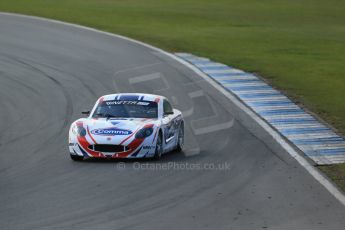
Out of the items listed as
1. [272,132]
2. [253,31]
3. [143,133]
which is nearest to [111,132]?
[143,133]

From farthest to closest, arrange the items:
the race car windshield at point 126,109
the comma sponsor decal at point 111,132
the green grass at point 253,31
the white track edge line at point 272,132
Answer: the green grass at point 253,31
the race car windshield at point 126,109
the comma sponsor decal at point 111,132
the white track edge line at point 272,132

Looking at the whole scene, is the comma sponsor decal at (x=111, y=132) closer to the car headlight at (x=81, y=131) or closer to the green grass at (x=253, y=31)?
the car headlight at (x=81, y=131)

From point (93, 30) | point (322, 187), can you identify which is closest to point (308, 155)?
→ point (322, 187)

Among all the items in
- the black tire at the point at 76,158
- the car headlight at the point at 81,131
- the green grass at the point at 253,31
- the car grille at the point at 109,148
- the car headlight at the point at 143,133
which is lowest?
the green grass at the point at 253,31

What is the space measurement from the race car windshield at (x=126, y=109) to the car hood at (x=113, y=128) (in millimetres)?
391

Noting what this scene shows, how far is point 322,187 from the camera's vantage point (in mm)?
16562

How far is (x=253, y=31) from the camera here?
4331 centimetres

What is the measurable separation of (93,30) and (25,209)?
2575 centimetres

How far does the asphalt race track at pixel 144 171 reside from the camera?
45.8 ft

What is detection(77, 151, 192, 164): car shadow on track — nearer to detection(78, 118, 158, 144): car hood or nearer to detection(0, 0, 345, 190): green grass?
detection(78, 118, 158, 144): car hood

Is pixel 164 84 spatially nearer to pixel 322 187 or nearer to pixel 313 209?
pixel 322 187

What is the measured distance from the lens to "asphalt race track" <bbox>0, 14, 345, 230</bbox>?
45.8 feet

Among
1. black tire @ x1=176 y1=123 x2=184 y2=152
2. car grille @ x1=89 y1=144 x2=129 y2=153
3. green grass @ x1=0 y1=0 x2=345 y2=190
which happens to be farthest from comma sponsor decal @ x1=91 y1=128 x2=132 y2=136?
green grass @ x1=0 y1=0 x2=345 y2=190
